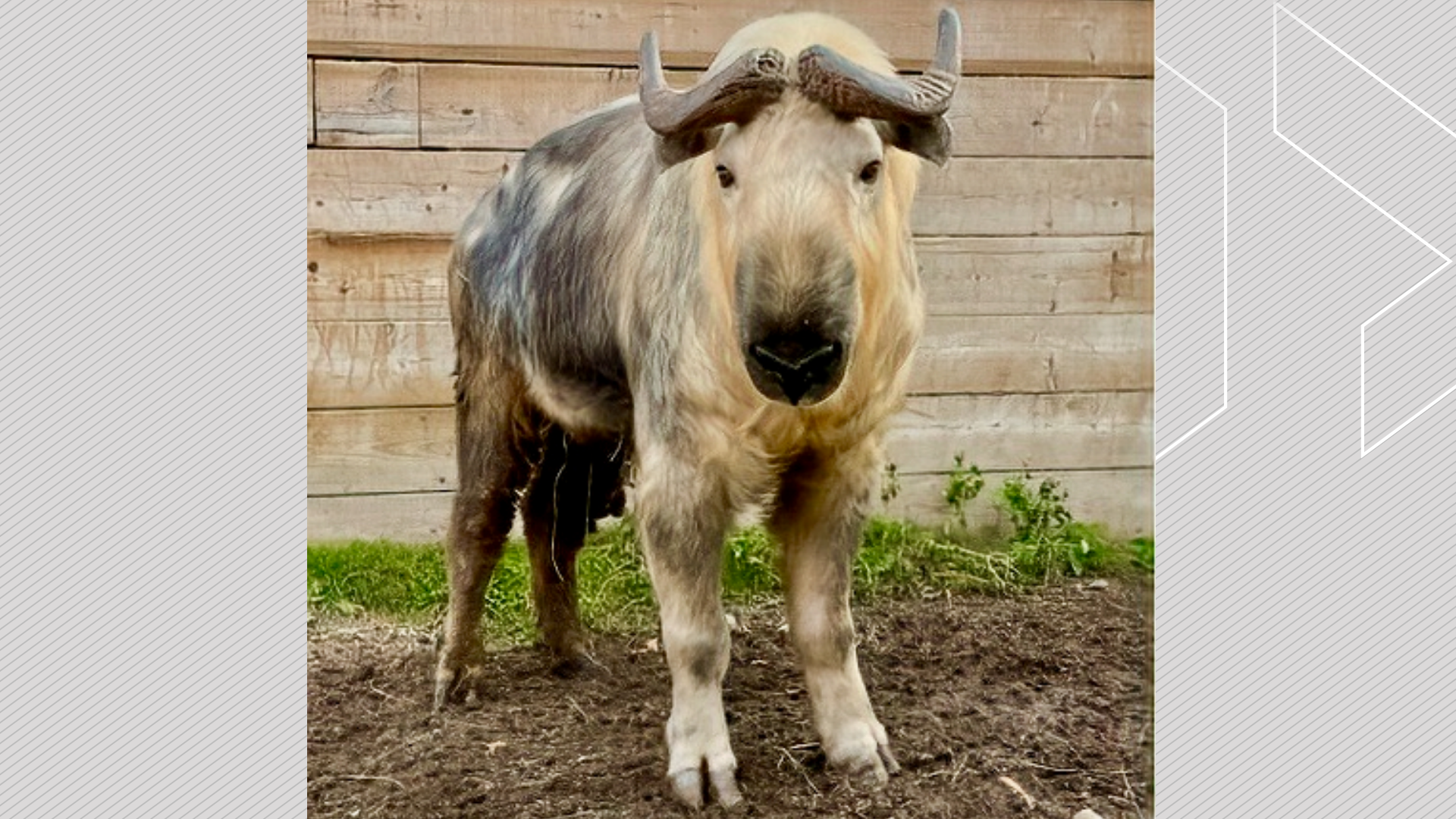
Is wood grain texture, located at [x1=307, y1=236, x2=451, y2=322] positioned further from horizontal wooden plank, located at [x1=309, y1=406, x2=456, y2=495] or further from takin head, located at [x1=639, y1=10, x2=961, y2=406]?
takin head, located at [x1=639, y1=10, x2=961, y2=406]

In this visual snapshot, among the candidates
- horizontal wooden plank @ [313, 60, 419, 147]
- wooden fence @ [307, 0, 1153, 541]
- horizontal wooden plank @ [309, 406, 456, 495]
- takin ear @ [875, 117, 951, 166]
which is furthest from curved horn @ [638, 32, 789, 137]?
horizontal wooden plank @ [309, 406, 456, 495]

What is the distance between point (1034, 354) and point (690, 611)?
99 centimetres

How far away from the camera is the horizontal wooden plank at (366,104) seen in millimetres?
4207

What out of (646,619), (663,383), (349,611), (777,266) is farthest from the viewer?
(646,619)

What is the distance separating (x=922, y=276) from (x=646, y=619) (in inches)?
42.9

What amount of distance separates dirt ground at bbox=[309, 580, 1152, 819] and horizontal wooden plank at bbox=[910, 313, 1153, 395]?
48cm

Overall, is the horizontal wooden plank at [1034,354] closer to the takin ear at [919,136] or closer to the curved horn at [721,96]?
the takin ear at [919,136]

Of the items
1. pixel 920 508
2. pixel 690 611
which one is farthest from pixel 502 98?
pixel 920 508

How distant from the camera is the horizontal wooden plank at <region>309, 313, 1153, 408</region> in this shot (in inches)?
170

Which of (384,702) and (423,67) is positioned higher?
(423,67)

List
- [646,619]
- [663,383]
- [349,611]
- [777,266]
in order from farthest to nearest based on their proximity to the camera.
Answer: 1. [646,619]
2. [349,611]
3. [663,383]
4. [777,266]

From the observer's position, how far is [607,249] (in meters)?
4.46

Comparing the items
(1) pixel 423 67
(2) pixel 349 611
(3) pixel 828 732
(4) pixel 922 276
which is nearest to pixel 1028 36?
(4) pixel 922 276

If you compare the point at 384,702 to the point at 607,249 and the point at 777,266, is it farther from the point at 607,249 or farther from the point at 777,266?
the point at 777,266
